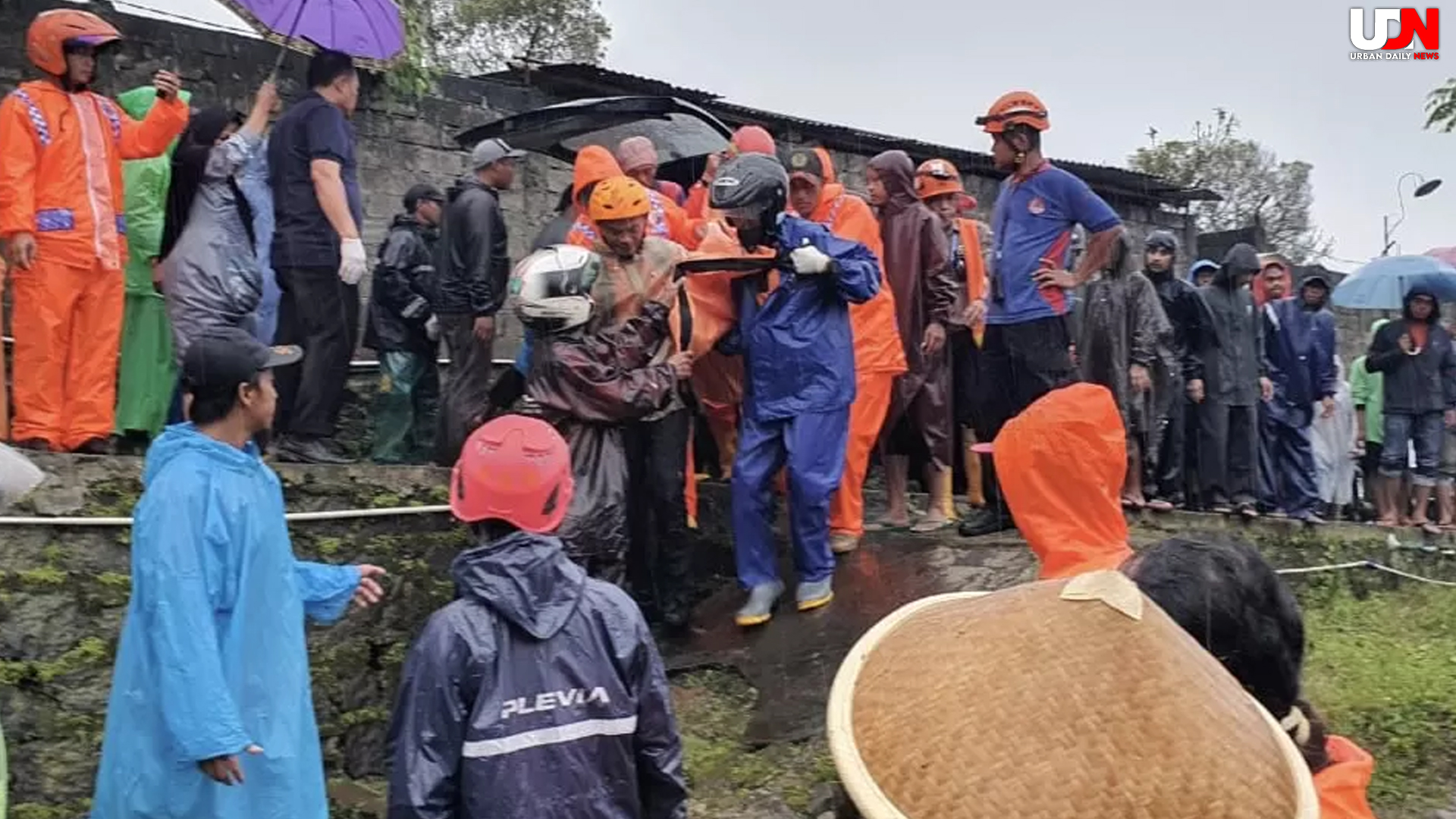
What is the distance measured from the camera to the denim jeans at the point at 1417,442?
952 centimetres

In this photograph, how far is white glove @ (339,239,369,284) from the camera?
5.98m

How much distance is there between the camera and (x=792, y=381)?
5.86m

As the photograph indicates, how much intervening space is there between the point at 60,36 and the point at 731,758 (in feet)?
12.1

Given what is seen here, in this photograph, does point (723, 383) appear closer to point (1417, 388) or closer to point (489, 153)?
point (489, 153)

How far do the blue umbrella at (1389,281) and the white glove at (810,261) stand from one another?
6.03 metres

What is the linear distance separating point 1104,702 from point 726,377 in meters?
5.27

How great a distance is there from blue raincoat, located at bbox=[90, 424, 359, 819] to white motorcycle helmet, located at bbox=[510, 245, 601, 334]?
2.04 meters

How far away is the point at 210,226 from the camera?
19.5ft

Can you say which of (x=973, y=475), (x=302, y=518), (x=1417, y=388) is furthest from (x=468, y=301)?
(x=1417, y=388)

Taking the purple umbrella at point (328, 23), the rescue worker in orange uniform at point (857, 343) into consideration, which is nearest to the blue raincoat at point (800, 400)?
the rescue worker in orange uniform at point (857, 343)

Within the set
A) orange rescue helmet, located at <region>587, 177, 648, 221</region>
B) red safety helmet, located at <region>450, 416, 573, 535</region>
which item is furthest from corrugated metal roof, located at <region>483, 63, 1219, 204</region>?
red safety helmet, located at <region>450, 416, 573, 535</region>

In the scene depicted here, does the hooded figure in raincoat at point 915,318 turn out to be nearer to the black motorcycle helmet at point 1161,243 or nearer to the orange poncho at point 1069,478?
the black motorcycle helmet at point 1161,243

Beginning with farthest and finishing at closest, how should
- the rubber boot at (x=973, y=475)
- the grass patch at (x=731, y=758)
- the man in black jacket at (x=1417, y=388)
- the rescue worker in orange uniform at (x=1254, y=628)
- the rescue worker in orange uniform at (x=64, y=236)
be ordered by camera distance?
the man in black jacket at (x=1417, y=388) < the rubber boot at (x=973, y=475) < the rescue worker in orange uniform at (x=64, y=236) < the grass patch at (x=731, y=758) < the rescue worker in orange uniform at (x=1254, y=628)

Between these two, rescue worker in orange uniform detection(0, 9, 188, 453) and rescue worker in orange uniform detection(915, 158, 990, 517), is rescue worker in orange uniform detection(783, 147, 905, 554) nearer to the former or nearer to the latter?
rescue worker in orange uniform detection(915, 158, 990, 517)
